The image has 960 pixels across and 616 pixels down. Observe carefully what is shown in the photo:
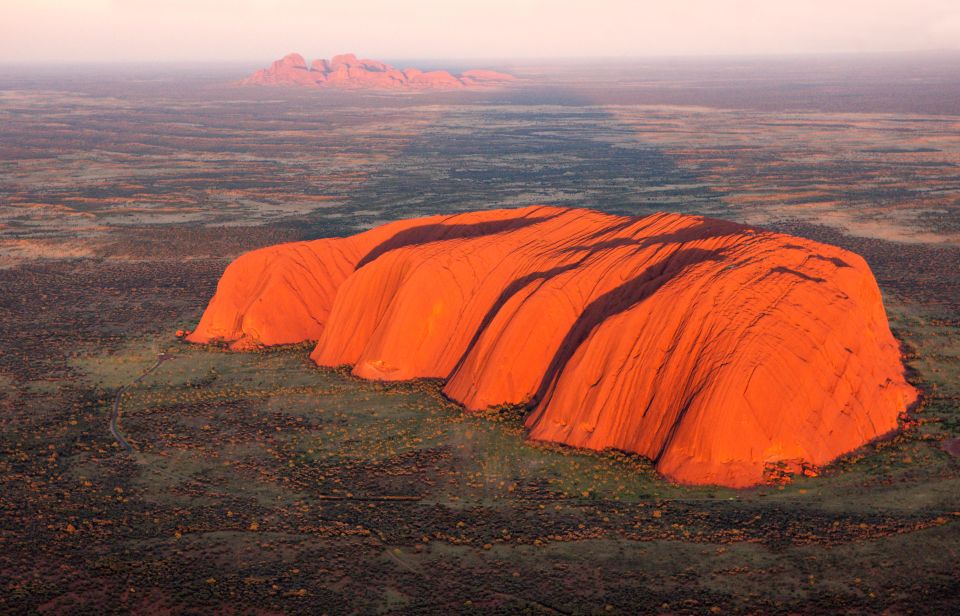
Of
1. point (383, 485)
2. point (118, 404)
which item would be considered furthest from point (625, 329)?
point (118, 404)

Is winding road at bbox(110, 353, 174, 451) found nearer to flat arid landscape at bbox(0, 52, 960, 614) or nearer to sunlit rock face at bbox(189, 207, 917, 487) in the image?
flat arid landscape at bbox(0, 52, 960, 614)

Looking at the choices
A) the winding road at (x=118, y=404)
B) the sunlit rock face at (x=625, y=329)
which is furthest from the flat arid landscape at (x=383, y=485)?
the sunlit rock face at (x=625, y=329)

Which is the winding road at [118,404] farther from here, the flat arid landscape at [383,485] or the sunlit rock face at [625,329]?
the sunlit rock face at [625,329]

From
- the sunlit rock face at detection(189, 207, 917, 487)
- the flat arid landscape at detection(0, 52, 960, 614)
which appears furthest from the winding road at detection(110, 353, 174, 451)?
the sunlit rock face at detection(189, 207, 917, 487)

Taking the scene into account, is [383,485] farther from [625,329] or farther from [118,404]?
[118,404]

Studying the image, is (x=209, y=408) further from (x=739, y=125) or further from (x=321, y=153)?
(x=739, y=125)
